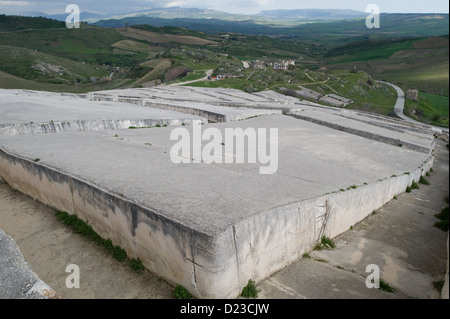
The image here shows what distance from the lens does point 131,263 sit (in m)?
6.53

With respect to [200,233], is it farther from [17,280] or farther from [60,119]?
[60,119]

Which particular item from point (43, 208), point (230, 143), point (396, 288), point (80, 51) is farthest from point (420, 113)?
point (80, 51)

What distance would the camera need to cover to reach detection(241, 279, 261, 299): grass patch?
5785mm

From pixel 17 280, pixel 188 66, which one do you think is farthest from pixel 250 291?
pixel 188 66

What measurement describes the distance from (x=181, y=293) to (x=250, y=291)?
135 cm

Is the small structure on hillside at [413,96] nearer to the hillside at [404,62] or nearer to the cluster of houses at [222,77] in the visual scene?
the hillside at [404,62]

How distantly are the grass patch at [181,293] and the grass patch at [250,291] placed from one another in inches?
41.9

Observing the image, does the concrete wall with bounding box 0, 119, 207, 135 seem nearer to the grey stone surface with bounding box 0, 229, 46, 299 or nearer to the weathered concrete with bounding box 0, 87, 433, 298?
the weathered concrete with bounding box 0, 87, 433, 298

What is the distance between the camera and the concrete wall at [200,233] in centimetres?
541

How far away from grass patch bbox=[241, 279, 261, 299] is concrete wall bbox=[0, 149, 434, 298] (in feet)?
0.35

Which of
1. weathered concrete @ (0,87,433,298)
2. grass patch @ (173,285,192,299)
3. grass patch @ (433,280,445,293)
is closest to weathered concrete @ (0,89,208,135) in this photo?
weathered concrete @ (0,87,433,298)

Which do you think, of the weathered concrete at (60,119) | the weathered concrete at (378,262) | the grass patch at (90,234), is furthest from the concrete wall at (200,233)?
the weathered concrete at (60,119)

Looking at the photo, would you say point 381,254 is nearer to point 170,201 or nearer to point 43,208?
point 170,201

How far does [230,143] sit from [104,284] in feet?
27.0
